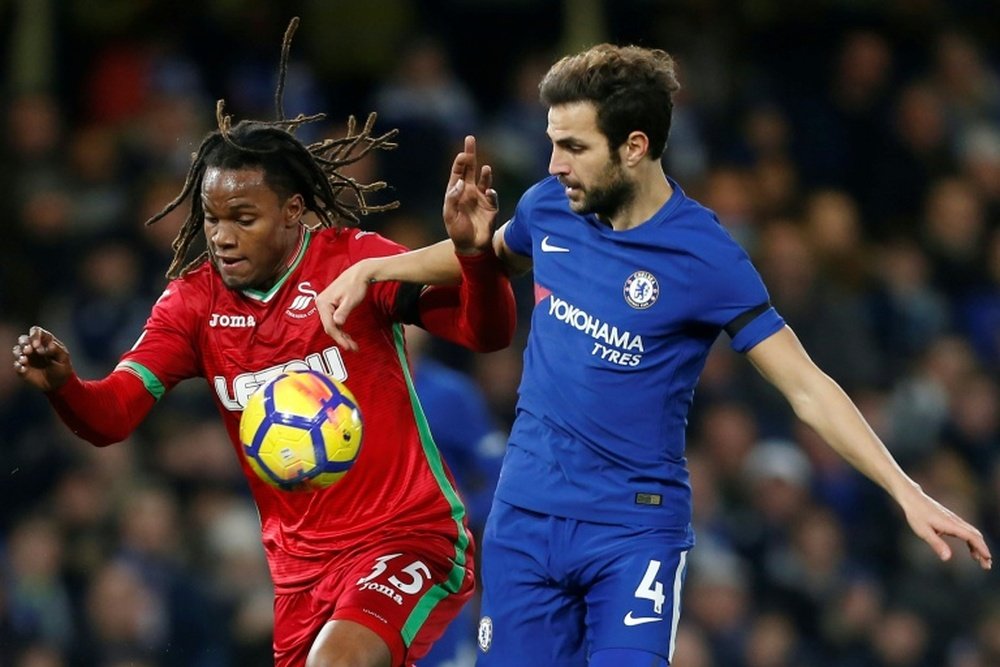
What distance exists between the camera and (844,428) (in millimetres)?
4832

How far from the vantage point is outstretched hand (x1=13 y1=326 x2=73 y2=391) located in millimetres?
4977

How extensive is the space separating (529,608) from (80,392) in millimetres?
1384

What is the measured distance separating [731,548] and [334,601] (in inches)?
192

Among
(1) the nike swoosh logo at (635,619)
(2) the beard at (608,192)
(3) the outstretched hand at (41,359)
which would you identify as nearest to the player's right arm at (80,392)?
(3) the outstretched hand at (41,359)

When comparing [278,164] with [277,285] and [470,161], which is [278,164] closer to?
[277,285]

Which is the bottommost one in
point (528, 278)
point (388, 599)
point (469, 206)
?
point (528, 278)

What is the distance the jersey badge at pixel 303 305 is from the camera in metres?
5.35

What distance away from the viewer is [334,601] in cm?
520

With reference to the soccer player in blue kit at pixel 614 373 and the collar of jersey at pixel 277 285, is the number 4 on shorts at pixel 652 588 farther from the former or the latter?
the collar of jersey at pixel 277 285

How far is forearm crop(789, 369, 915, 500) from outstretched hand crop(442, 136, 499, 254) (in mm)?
988

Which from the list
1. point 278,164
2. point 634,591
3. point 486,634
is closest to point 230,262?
point 278,164

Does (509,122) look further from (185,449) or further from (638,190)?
(638,190)

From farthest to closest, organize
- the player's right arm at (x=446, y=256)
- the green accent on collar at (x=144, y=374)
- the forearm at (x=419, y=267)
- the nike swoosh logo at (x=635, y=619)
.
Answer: the green accent on collar at (x=144, y=374) < the forearm at (x=419, y=267) < the player's right arm at (x=446, y=256) < the nike swoosh logo at (x=635, y=619)

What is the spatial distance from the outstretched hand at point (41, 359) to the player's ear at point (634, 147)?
1611 mm
